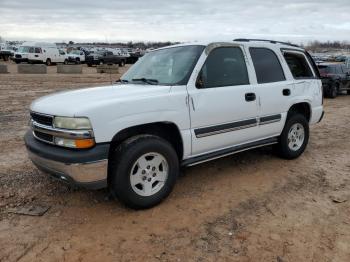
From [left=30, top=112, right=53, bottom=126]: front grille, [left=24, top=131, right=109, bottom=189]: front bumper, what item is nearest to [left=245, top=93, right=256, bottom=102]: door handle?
[left=24, top=131, right=109, bottom=189]: front bumper

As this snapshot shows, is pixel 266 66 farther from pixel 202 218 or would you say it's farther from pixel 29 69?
pixel 29 69

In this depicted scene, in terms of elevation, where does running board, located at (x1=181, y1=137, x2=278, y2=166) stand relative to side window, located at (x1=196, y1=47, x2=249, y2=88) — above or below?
below

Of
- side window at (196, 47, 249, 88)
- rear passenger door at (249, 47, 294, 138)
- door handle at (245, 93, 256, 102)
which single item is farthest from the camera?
rear passenger door at (249, 47, 294, 138)

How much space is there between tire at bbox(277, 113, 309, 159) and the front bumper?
318cm

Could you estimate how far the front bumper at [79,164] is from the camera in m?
3.63

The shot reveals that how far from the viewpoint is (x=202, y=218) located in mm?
4020

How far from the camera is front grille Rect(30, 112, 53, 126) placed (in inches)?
153

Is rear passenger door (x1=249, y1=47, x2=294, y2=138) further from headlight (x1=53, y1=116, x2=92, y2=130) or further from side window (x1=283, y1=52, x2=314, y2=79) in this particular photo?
headlight (x1=53, y1=116, x2=92, y2=130)

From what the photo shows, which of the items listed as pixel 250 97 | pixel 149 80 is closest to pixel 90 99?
pixel 149 80

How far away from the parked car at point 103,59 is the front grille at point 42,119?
115 ft

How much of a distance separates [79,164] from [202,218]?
1425mm

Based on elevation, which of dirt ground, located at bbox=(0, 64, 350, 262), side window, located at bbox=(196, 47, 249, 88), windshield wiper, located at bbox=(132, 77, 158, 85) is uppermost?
side window, located at bbox=(196, 47, 249, 88)

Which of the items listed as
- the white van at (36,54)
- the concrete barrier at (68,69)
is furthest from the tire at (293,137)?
the white van at (36,54)

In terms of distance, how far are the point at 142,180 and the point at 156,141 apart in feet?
1.50
